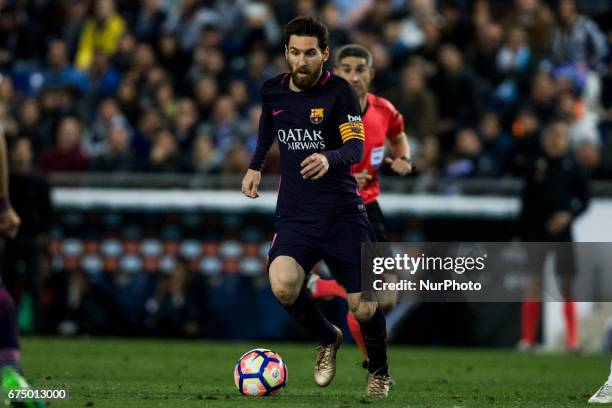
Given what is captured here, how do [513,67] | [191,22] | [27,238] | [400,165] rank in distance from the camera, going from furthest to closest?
[191,22]
[513,67]
[27,238]
[400,165]

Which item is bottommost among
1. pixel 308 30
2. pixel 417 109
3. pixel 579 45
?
pixel 417 109

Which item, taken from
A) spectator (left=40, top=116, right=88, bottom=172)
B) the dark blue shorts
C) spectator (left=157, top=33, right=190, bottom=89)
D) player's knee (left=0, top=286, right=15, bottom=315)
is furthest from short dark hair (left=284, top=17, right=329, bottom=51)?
spectator (left=157, top=33, right=190, bottom=89)

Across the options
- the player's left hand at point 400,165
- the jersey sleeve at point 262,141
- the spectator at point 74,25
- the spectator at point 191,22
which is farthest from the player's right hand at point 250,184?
Answer: the spectator at point 74,25

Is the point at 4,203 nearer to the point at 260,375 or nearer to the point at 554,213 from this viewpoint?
the point at 260,375

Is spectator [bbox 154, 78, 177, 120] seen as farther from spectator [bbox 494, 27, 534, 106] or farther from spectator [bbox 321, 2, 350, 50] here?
spectator [bbox 494, 27, 534, 106]

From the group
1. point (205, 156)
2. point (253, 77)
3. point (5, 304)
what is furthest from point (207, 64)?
point (5, 304)

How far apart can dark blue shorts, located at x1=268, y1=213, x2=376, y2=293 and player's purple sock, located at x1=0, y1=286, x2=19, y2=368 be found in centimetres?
236

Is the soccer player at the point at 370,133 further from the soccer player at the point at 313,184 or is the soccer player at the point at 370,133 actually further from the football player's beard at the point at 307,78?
the football player's beard at the point at 307,78

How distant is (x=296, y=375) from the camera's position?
38.1ft

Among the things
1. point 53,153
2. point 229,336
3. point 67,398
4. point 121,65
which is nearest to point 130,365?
point 67,398

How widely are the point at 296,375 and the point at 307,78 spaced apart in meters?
3.43

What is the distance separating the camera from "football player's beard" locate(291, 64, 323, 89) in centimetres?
903

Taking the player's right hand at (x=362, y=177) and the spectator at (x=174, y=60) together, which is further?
the spectator at (x=174, y=60)

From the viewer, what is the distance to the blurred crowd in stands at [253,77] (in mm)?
17406
